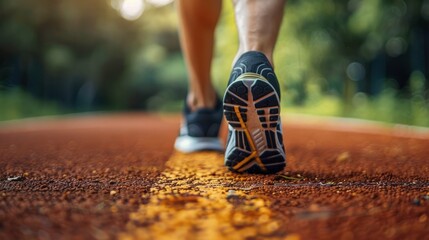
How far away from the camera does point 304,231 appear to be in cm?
89

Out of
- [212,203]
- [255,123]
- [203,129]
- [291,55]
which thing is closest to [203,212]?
[212,203]

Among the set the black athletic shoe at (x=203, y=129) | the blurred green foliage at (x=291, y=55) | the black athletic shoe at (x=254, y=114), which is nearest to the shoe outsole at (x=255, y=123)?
the black athletic shoe at (x=254, y=114)

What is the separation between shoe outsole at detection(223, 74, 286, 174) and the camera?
1439 millimetres

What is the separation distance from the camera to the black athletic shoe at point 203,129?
2.40 m

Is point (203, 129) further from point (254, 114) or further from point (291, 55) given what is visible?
point (291, 55)

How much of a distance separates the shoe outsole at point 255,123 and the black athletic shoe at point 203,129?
853 mm

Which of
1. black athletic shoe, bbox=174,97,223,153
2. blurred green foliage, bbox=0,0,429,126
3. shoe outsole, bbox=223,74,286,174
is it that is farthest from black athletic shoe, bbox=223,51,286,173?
blurred green foliage, bbox=0,0,429,126

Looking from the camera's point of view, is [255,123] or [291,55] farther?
[291,55]

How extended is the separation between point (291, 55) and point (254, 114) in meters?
8.28

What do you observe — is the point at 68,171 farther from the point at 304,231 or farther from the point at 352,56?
the point at 352,56

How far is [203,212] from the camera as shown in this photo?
1.04m

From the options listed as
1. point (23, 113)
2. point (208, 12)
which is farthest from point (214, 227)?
point (23, 113)

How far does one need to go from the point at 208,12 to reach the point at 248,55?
740 millimetres

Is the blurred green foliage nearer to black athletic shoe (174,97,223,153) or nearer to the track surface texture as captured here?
black athletic shoe (174,97,223,153)
